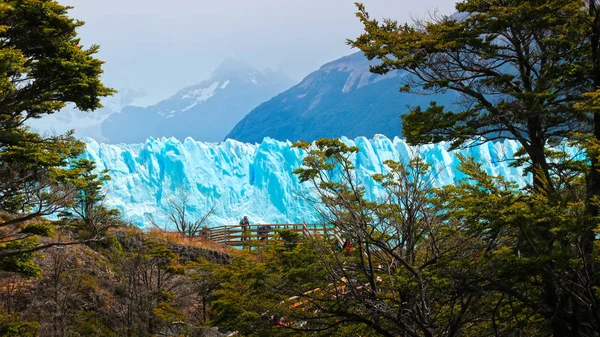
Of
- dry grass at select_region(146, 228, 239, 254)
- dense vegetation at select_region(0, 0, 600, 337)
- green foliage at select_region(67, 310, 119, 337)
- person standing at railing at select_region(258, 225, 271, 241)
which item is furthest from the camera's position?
dry grass at select_region(146, 228, 239, 254)

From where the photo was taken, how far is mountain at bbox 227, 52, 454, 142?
178 feet

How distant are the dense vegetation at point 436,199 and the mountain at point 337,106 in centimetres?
4064

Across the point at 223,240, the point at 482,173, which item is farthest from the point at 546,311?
the point at 223,240

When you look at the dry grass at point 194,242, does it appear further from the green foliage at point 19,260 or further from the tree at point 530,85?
the tree at point 530,85

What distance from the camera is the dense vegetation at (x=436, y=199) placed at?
7.48 meters

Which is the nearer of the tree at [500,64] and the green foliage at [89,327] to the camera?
the tree at [500,64]

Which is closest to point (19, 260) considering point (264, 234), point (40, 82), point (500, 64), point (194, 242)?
point (40, 82)

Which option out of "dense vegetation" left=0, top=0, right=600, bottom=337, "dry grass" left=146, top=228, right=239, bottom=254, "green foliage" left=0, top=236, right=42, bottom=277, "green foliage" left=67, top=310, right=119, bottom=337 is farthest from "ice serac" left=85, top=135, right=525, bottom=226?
"green foliage" left=0, top=236, right=42, bottom=277

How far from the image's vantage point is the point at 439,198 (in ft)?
30.7

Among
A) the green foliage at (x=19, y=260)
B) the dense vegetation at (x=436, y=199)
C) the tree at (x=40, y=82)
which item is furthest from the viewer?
the green foliage at (x=19, y=260)

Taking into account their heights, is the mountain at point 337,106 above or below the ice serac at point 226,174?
above

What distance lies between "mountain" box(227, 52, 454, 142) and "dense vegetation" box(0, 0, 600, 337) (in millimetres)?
40639

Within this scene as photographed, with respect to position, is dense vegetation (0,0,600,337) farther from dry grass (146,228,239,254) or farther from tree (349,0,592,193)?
dry grass (146,228,239,254)

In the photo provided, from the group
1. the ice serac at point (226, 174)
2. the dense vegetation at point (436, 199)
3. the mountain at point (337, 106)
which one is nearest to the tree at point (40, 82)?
the dense vegetation at point (436, 199)
